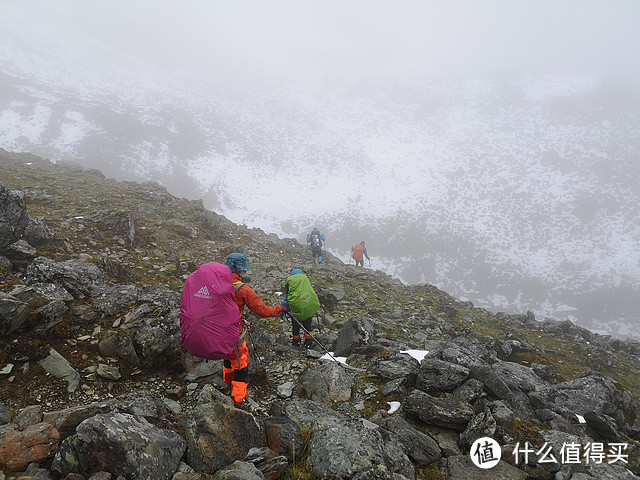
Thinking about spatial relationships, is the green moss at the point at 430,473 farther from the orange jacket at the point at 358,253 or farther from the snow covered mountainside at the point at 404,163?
the snow covered mountainside at the point at 404,163

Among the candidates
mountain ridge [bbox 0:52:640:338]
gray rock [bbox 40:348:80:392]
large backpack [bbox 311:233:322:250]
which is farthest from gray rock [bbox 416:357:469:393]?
mountain ridge [bbox 0:52:640:338]

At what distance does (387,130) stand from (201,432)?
7192 centimetres

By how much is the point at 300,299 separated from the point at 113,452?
5214mm

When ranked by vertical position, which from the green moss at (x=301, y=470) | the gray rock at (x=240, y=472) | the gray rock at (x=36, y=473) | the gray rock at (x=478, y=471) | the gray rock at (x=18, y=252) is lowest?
the gray rock at (x=18, y=252)

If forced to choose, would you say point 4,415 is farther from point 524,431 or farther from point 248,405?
point 524,431

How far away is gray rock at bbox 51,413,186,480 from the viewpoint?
339 centimetres

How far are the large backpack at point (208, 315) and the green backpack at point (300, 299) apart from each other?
3.09m

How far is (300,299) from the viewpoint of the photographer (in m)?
8.30

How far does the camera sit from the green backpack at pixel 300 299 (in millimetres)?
8320

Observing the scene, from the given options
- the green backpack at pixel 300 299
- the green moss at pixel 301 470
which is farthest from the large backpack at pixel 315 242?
the green moss at pixel 301 470

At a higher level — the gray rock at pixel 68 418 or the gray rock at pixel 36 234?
the gray rock at pixel 68 418

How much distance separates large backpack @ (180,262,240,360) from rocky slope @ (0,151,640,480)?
0.61 m

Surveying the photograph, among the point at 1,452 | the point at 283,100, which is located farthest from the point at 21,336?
the point at 283,100

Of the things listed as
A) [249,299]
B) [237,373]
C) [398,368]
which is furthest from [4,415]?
[398,368]
